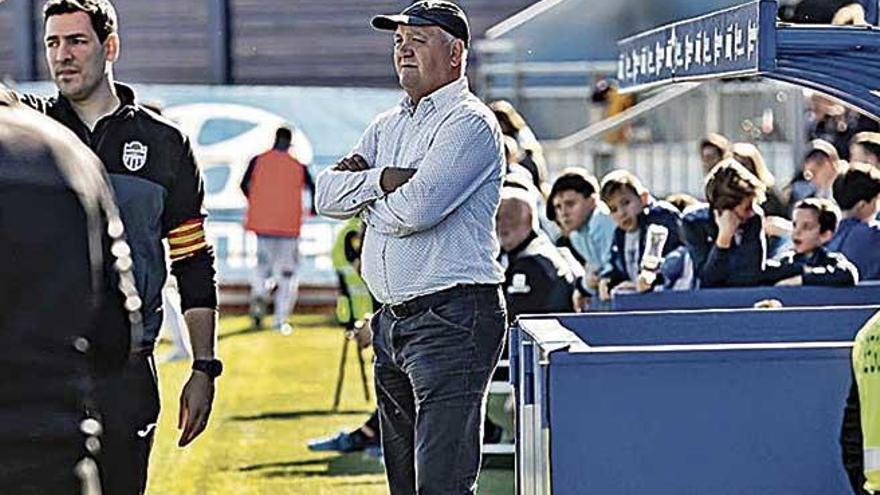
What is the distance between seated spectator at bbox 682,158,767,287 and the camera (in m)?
9.62

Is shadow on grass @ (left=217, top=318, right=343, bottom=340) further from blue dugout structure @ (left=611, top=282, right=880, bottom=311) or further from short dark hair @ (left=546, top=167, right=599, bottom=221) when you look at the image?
blue dugout structure @ (left=611, top=282, right=880, bottom=311)

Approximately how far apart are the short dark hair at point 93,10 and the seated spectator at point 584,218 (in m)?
5.64

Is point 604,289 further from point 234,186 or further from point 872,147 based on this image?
point 234,186

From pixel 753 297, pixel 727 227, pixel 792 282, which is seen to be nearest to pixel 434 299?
pixel 753 297

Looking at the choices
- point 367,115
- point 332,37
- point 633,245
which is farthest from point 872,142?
point 332,37

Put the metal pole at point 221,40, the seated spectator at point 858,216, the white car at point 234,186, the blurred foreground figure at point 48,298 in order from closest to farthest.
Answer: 1. the blurred foreground figure at point 48,298
2. the seated spectator at point 858,216
3. the white car at point 234,186
4. the metal pole at point 221,40

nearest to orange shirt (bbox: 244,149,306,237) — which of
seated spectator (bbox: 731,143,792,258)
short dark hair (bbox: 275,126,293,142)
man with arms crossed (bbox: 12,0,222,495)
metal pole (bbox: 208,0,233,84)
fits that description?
short dark hair (bbox: 275,126,293,142)

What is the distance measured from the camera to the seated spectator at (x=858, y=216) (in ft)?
33.7

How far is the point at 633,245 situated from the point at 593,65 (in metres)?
12.0

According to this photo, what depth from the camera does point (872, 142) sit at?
1214 cm

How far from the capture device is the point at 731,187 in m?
9.67

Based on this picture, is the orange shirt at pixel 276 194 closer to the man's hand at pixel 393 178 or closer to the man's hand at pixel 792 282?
the man's hand at pixel 792 282

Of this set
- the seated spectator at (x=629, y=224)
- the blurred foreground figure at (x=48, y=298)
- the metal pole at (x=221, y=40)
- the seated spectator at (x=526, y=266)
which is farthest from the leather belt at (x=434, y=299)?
the metal pole at (x=221, y=40)

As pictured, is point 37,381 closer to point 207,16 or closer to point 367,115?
point 367,115
